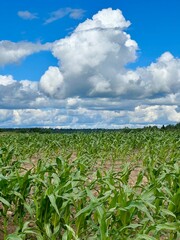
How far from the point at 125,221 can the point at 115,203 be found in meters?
0.24

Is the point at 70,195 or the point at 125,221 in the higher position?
the point at 70,195

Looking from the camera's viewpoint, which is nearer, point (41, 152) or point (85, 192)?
point (85, 192)

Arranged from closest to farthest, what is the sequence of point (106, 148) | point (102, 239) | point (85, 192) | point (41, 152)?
point (102, 239) → point (85, 192) → point (106, 148) → point (41, 152)

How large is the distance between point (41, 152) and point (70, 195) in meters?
13.0

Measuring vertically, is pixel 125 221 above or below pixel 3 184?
below

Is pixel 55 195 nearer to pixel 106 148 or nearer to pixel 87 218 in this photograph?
pixel 87 218

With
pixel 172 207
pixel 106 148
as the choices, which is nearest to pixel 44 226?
pixel 172 207

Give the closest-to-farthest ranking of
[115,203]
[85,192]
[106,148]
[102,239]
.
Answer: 1. [102,239]
2. [115,203]
3. [85,192]
4. [106,148]

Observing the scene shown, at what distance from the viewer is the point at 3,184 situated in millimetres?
4469

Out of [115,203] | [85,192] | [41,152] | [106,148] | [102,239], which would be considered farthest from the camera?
[41,152]

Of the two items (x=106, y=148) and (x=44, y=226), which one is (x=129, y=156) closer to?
(x=106, y=148)

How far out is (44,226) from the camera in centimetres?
405

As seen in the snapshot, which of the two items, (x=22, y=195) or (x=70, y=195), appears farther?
(x=22, y=195)

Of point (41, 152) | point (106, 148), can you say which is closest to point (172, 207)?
point (106, 148)
